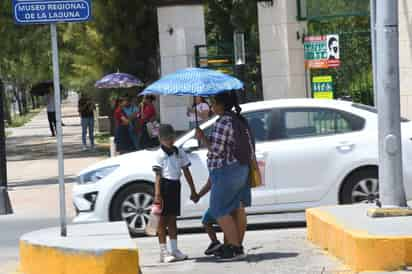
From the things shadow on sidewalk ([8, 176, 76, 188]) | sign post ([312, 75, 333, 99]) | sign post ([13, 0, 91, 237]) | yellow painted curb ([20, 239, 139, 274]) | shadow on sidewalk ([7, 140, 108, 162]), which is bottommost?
shadow on sidewalk ([7, 140, 108, 162])

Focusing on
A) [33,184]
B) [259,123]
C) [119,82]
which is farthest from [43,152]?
[259,123]

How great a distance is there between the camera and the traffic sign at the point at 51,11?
9.60 metres

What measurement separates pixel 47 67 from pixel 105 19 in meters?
24.4

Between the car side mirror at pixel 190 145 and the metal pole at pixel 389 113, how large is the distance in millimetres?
3797

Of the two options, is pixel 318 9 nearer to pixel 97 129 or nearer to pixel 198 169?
pixel 198 169

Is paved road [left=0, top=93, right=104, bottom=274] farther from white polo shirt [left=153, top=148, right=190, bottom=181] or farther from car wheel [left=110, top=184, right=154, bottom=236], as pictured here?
white polo shirt [left=153, top=148, right=190, bottom=181]

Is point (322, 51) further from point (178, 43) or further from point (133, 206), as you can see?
point (133, 206)

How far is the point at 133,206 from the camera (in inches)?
508

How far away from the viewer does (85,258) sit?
8.72 m

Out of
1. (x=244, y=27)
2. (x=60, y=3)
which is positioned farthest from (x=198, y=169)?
(x=244, y=27)

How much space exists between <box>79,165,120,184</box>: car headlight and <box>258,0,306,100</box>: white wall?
9.09 meters

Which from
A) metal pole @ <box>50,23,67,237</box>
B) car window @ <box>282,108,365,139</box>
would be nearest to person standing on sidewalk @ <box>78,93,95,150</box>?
car window @ <box>282,108,365,139</box>

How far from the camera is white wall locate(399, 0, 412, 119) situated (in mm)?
18531

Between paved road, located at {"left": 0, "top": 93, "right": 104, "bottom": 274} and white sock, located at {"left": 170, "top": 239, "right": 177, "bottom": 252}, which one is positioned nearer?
white sock, located at {"left": 170, "top": 239, "right": 177, "bottom": 252}
